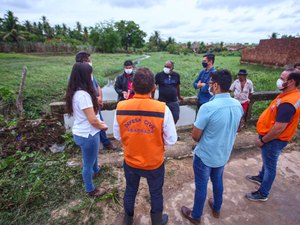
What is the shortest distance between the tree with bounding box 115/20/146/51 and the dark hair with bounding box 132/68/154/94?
6414 cm

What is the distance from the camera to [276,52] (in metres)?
15.8

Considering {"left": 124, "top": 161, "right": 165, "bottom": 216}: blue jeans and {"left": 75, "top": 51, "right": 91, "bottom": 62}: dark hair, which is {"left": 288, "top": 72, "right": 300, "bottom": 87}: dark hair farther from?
{"left": 75, "top": 51, "right": 91, "bottom": 62}: dark hair

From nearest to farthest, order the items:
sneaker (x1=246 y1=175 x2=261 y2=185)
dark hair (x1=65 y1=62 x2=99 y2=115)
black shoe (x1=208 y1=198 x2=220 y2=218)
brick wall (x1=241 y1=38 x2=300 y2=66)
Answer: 1. dark hair (x1=65 y1=62 x2=99 y2=115)
2. black shoe (x1=208 y1=198 x2=220 y2=218)
3. sneaker (x1=246 y1=175 x2=261 y2=185)
4. brick wall (x1=241 y1=38 x2=300 y2=66)

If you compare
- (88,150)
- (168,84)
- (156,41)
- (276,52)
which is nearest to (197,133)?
(88,150)

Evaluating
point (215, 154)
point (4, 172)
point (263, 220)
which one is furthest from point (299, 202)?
point (4, 172)

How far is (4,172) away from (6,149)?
1.82ft

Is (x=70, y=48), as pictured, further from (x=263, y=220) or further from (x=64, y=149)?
(x=263, y=220)

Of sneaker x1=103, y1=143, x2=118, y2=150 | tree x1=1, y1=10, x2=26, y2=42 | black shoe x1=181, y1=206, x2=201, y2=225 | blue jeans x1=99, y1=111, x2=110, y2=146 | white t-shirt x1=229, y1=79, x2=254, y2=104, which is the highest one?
tree x1=1, y1=10, x2=26, y2=42

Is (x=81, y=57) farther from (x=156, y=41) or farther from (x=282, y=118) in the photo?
(x=156, y=41)

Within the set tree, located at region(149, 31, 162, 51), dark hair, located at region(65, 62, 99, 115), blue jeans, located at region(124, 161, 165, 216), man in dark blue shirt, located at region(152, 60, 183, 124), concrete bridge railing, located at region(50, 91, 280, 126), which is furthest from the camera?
tree, located at region(149, 31, 162, 51)

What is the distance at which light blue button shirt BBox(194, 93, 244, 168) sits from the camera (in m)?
1.70

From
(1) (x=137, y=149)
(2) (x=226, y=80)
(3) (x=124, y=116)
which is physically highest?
(2) (x=226, y=80)

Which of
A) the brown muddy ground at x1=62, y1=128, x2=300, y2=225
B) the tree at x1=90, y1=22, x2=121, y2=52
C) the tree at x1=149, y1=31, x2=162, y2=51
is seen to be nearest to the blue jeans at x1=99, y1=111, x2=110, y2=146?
Answer: the brown muddy ground at x1=62, y1=128, x2=300, y2=225

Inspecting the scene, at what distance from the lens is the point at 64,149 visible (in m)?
3.41
